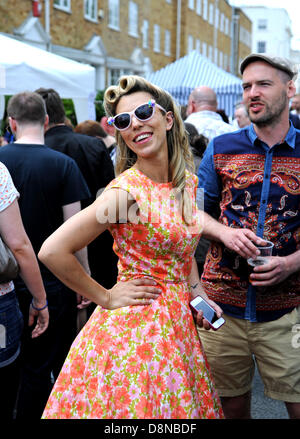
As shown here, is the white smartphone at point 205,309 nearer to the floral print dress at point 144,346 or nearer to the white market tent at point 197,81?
the floral print dress at point 144,346

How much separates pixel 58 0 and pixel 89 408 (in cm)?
1762

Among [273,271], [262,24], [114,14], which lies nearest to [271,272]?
[273,271]

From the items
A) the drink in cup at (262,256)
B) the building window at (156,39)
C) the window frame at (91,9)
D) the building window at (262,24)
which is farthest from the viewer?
the building window at (262,24)

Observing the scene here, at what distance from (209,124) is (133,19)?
68.7 feet

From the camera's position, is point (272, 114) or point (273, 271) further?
point (272, 114)

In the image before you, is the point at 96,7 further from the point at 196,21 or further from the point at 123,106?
the point at 123,106

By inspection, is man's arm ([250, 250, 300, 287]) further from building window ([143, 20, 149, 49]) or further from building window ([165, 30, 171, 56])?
building window ([165, 30, 171, 56])

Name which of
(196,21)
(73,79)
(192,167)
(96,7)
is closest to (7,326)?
(192,167)

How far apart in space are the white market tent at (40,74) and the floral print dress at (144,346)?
3219 mm

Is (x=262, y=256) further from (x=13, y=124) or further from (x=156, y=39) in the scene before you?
(x=156, y=39)

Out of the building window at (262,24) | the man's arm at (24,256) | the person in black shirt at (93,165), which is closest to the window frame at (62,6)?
the person in black shirt at (93,165)

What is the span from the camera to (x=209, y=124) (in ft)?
16.9

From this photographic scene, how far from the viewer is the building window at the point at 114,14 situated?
21711mm

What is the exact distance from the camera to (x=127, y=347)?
1.99m
